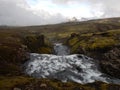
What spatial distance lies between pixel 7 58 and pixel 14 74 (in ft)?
43.6

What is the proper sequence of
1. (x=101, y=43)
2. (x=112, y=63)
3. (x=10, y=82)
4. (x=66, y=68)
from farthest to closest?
(x=101, y=43), (x=112, y=63), (x=66, y=68), (x=10, y=82)

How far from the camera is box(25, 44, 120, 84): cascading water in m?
90.2

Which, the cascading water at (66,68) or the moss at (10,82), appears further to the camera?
the cascading water at (66,68)

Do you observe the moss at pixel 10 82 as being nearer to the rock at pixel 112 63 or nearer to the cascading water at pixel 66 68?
the cascading water at pixel 66 68

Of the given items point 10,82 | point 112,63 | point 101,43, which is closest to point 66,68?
point 112,63

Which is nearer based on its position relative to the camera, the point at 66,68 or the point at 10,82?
the point at 10,82

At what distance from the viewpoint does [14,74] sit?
287 ft

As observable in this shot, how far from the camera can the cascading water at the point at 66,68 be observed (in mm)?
90250

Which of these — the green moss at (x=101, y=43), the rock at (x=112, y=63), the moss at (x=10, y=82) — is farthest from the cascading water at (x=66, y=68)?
the moss at (x=10, y=82)

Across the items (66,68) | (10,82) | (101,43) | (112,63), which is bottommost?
(66,68)

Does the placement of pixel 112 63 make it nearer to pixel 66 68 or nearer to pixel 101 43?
pixel 66 68

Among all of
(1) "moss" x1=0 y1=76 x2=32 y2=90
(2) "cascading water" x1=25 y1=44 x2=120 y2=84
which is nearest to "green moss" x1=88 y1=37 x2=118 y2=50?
(2) "cascading water" x1=25 y1=44 x2=120 y2=84

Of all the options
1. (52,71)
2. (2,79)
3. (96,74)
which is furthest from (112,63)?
(2,79)

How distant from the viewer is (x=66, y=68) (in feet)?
318
